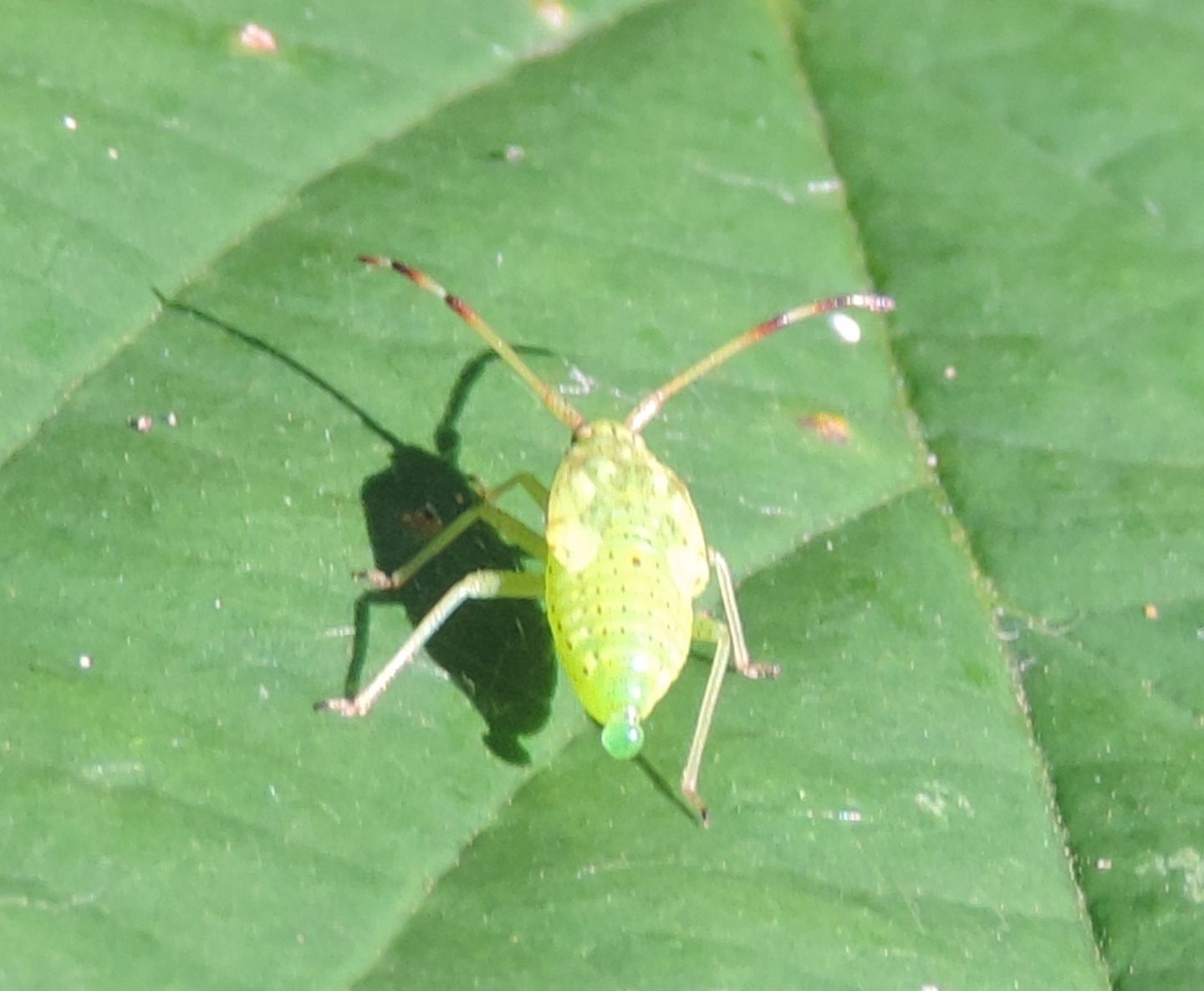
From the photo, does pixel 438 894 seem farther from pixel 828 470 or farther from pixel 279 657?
pixel 828 470

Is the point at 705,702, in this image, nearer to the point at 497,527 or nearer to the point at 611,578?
the point at 611,578

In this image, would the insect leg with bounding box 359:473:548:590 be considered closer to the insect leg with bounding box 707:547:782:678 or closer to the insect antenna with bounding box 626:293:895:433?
the insect antenna with bounding box 626:293:895:433

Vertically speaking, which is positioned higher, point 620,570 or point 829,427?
point 620,570

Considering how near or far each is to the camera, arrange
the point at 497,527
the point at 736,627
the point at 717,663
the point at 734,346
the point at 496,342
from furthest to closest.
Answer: the point at 734,346 → the point at 496,342 → the point at 497,527 → the point at 736,627 → the point at 717,663

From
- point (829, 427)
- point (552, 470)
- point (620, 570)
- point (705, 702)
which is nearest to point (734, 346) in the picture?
point (829, 427)

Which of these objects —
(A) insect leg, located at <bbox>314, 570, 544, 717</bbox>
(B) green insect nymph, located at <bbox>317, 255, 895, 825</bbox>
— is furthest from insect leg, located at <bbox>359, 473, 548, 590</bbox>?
(A) insect leg, located at <bbox>314, 570, 544, 717</bbox>

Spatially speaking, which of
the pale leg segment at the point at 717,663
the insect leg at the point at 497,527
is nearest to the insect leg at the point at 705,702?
the pale leg segment at the point at 717,663
